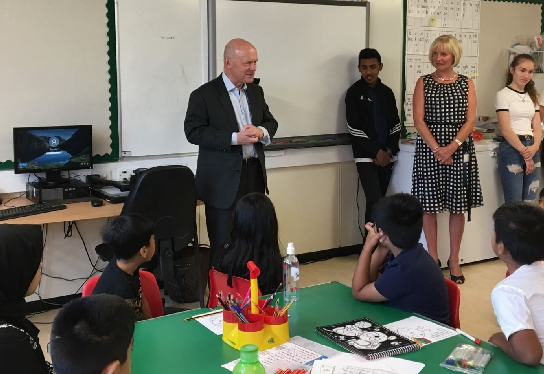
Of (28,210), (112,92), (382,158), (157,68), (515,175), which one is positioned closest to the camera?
(28,210)

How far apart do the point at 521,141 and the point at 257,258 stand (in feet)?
9.78

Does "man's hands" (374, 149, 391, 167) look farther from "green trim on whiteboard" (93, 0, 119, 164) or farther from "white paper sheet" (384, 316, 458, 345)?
"white paper sheet" (384, 316, 458, 345)

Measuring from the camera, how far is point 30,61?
360 centimetres

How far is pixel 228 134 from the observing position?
3.52 metres

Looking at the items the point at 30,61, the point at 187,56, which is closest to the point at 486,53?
the point at 187,56

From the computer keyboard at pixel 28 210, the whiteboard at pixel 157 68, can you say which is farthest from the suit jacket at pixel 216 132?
the computer keyboard at pixel 28 210

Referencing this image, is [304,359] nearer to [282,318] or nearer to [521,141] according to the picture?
[282,318]

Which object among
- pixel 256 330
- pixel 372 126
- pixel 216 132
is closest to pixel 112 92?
pixel 216 132

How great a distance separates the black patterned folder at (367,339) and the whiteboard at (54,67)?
8.18 ft

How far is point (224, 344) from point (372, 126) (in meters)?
3.33

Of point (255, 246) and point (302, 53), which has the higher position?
point (302, 53)

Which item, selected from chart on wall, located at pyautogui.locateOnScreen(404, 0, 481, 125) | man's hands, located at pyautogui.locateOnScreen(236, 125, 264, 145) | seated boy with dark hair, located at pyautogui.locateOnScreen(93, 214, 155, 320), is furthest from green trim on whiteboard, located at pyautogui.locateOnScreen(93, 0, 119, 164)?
chart on wall, located at pyautogui.locateOnScreen(404, 0, 481, 125)

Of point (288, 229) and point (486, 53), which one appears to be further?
point (486, 53)

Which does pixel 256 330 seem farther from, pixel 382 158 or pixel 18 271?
pixel 382 158
